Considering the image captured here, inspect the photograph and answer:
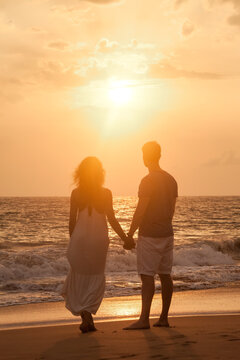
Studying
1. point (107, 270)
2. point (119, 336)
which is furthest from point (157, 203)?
point (107, 270)

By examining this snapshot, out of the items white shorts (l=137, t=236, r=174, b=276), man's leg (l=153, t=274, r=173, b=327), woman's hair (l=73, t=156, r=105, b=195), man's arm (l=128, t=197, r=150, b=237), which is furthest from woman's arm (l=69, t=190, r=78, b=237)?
man's leg (l=153, t=274, r=173, b=327)

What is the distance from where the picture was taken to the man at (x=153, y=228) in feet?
20.9

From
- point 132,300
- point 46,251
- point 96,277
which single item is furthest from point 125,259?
point 96,277

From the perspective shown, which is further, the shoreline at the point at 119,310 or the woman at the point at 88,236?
the shoreline at the point at 119,310

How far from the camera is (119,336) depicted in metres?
6.00

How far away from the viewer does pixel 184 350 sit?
5211 mm

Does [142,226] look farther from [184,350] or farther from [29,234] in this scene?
[29,234]

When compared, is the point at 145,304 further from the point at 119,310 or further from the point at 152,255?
the point at 119,310

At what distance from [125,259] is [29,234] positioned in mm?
17230

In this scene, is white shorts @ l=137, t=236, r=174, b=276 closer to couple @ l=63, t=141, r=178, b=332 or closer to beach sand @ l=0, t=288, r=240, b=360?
couple @ l=63, t=141, r=178, b=332

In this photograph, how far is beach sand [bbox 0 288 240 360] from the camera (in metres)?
5.19

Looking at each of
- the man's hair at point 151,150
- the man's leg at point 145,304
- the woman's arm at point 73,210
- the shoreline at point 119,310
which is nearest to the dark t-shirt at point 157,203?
the man's hair at point 151,150

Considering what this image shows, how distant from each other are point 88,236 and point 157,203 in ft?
2.80

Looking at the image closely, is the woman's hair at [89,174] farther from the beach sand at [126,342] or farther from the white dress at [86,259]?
the beach sand at [126,342]
